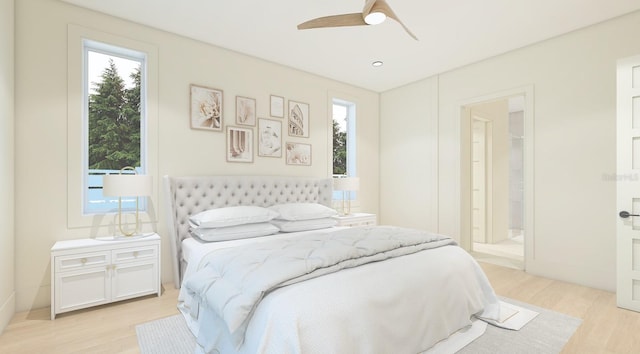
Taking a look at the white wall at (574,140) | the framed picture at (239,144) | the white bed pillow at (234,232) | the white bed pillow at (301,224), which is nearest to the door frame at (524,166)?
the white wall at (574,140)

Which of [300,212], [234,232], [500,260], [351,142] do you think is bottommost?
[500,260]

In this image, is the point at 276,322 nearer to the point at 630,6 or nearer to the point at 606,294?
the point at 606,294

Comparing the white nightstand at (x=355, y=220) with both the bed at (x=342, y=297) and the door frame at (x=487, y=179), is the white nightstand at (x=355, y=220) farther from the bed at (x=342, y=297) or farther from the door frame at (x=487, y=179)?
the door frame at (x=487, y=179)

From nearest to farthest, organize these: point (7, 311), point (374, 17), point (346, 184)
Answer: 1. point (374, 17)
2. point (7, 311)
3. point (346, 184)

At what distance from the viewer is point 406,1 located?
8.98 feet

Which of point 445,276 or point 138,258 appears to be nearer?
point 445,276

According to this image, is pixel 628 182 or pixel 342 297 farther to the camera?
pixel 628 182

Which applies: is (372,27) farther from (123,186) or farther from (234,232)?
(123,186)

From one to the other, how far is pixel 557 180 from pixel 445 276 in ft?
7.77

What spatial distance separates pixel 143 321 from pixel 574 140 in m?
4.62

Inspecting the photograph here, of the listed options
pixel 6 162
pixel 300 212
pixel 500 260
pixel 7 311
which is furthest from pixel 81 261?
pixel 500 260

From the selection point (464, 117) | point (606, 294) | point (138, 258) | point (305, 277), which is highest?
point (464, 117)

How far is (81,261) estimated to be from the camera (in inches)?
101

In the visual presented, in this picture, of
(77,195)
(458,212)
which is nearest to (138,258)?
(77,195)
